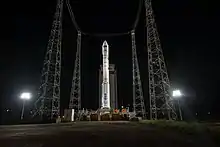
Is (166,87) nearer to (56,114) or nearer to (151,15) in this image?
(151,15)

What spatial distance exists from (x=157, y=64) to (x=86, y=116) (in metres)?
21.4

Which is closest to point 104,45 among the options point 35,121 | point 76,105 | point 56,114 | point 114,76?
point 114,76

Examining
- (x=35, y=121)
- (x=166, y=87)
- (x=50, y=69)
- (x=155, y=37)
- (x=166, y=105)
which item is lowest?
(x=35, y=121)

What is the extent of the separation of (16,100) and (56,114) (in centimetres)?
3614

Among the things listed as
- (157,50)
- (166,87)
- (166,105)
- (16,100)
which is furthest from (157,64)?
(16,100)

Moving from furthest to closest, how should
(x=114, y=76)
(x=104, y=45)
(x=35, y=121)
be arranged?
1. (x=114, y=76)
2. (x=104, y=45)
3. (x=35, y=121)

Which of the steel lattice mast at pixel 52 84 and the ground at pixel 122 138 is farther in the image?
the steel lattice mast at pixel 52 84

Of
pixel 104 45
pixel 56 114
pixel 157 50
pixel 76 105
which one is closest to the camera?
pixel 157 50

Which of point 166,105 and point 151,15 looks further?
point 151,15

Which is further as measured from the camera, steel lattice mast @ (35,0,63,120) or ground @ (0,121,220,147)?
steel lattice mast @ (35,0,63,120)

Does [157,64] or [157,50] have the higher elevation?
[157,50]

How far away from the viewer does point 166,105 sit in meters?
25.9

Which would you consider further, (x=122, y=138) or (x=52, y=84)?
(x=52, y=84)

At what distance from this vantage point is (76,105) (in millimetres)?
41375
